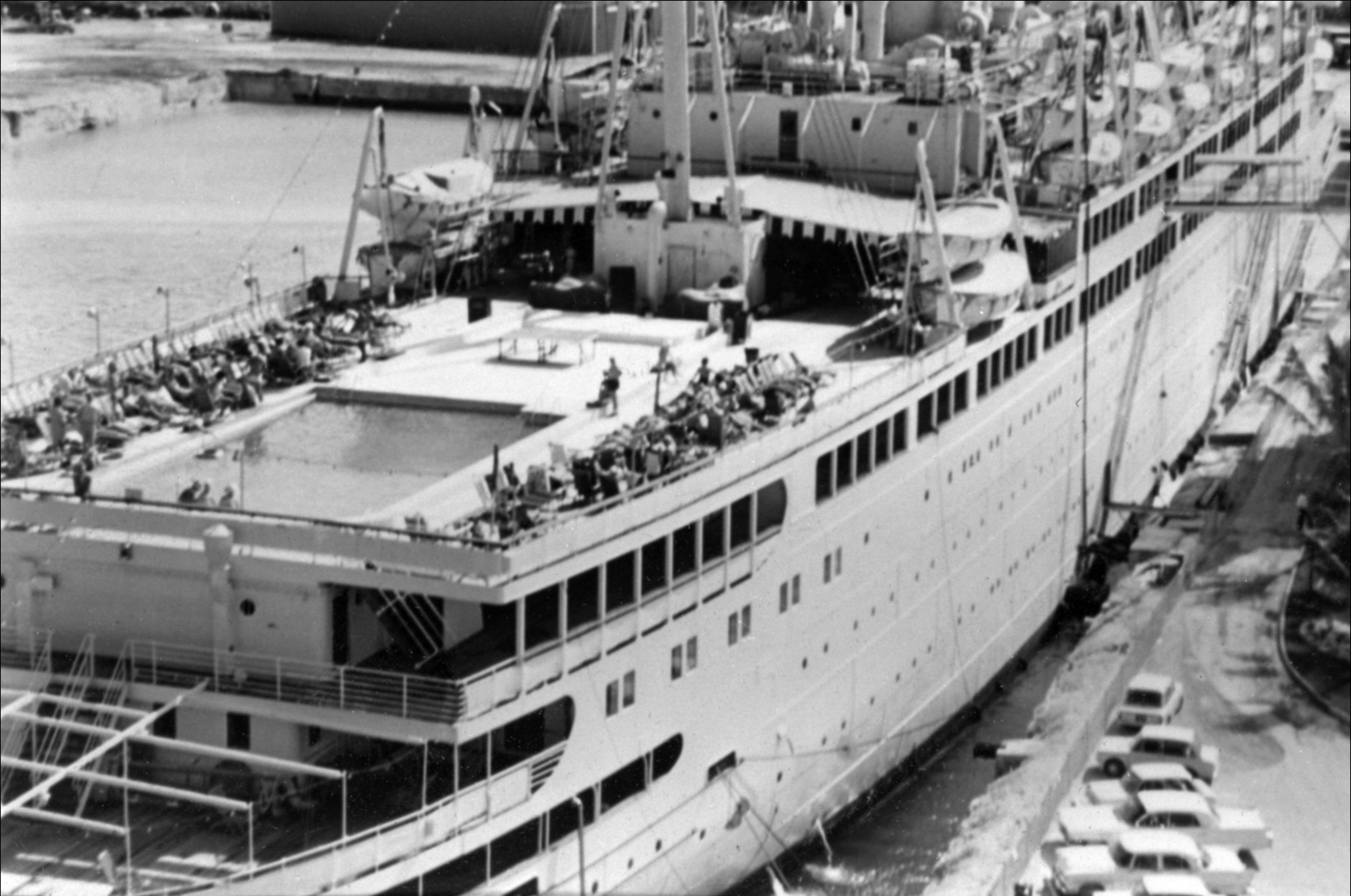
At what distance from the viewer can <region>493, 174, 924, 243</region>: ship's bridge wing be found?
32406 mm

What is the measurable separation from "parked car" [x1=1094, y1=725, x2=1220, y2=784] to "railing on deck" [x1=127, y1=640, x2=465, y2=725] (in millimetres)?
12400

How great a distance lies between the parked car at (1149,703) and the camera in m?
31.7

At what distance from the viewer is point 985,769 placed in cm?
3097

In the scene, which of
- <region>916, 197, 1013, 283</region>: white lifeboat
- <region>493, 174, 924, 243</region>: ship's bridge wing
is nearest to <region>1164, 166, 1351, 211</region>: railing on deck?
<region>916, 197, 1013, 283</region>: white lifeboat

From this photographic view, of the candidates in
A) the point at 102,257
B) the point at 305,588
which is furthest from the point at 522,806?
the point at 102,257

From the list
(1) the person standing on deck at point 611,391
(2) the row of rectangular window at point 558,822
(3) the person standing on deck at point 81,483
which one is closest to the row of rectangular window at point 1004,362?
(1) the person standing on deck at point 611,391

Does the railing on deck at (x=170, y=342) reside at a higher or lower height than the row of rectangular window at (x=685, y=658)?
higher

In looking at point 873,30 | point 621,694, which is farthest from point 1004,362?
point 621,694

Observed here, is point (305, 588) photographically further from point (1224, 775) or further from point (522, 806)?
point (1224, 775)

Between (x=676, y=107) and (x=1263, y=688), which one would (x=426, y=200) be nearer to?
(x=676, y=107)

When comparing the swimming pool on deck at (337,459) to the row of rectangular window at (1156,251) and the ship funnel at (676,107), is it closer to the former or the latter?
the ship funnel at (676,107)

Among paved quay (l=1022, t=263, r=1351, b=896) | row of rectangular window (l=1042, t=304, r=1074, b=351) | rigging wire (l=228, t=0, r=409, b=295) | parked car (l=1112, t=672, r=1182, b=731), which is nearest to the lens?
paved quay (l=1022, t=263, r=1351, b=896)

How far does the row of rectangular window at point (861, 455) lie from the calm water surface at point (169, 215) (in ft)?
65.2

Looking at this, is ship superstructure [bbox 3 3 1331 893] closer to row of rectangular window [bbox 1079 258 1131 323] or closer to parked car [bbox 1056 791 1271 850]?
row of rectangular window [bbox 1079 258 1131 323]
